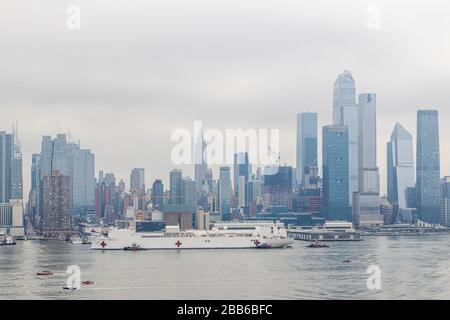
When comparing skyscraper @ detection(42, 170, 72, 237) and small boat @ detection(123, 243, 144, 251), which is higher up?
skyscraper @ detection(42, 170, 72, 237)

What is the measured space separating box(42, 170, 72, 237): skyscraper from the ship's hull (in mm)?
16588

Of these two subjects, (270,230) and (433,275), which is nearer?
(433,275)

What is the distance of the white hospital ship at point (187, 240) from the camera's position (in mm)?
30406

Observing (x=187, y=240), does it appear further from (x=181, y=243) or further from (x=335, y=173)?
(x=335, y=173)

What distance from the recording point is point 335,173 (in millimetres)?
58250

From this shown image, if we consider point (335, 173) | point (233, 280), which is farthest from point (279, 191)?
point (233, 280)

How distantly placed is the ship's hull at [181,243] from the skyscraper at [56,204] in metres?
16.6

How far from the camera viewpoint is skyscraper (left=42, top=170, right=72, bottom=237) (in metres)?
47.1

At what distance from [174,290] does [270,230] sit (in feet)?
65.2

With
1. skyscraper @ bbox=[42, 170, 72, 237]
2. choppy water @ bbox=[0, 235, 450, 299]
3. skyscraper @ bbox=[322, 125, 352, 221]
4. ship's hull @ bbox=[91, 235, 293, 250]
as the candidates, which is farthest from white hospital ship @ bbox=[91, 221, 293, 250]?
skyscraper @ bbox=[322, 125, 352, 221]

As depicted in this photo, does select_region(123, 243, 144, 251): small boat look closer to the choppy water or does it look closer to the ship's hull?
the ship's hull
